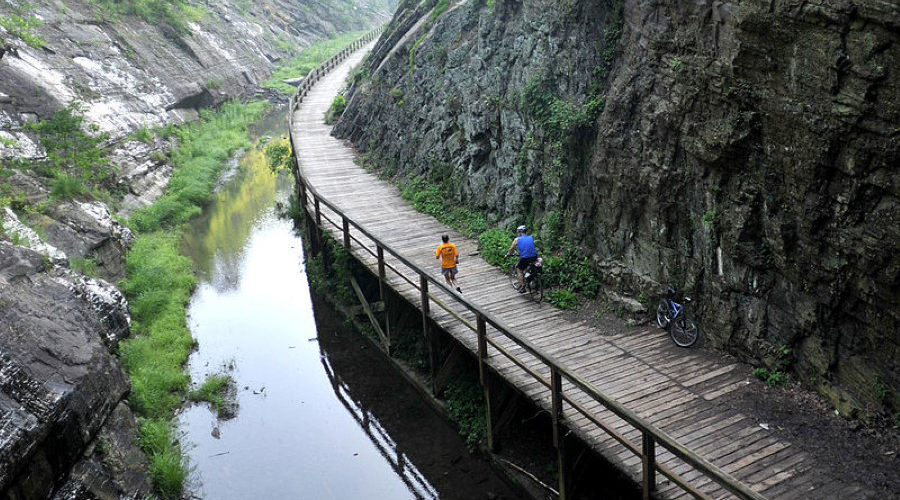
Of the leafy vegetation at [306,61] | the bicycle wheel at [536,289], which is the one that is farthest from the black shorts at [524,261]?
the leafy vegetation at [306,61]

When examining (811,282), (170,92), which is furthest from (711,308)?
(170,92)

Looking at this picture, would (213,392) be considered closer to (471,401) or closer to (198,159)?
(471,401)

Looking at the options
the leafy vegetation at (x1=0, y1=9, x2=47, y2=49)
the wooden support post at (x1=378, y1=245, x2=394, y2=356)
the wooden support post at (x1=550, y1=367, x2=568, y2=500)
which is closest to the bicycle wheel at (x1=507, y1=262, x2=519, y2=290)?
the wooden support post at (x1=378, y1=245, x2=394, y2=356)

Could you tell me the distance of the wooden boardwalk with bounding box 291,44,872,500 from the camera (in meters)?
10.5

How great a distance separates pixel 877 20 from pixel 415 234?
530 inches

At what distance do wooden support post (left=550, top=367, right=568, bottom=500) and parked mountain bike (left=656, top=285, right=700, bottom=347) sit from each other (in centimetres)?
308

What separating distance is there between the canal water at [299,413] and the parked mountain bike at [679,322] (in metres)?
4.17

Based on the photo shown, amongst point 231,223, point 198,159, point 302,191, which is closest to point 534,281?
point 302,191

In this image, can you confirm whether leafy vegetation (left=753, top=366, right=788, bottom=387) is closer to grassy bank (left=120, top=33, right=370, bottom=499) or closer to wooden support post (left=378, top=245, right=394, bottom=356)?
wooden support post (left=378, top=245, right=394, bottom=356)

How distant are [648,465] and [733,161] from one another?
5.55 m

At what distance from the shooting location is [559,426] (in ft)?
39.9

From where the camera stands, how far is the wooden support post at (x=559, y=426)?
11883 mm

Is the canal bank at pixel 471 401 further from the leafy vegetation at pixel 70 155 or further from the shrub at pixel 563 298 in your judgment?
the leafy vegetation at pixel 70 155

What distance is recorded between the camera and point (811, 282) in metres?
11.8
